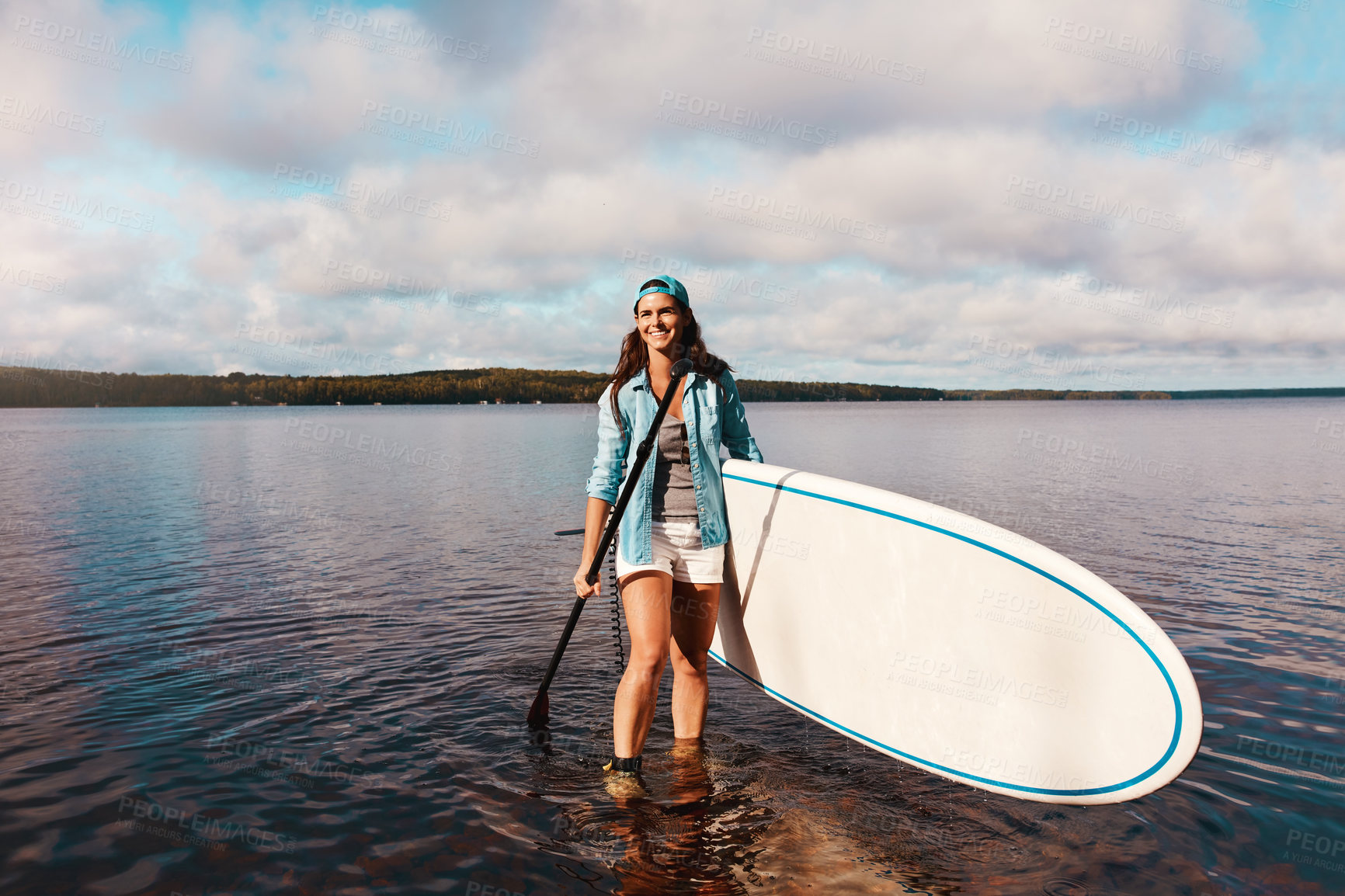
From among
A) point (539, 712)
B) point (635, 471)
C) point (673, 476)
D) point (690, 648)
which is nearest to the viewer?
point (635, 471)

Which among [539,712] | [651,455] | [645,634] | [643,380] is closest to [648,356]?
[643,380]

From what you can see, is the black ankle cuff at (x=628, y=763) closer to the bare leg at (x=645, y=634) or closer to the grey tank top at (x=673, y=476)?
the bare leg at (x=645, y=634)

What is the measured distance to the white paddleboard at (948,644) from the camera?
3166 millimetres

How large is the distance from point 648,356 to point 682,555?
99 cm

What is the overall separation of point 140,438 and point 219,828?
48.7 metres

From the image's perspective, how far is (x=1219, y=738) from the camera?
481 centimetres

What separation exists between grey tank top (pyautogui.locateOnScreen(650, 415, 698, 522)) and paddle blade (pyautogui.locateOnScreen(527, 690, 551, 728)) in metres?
1.85

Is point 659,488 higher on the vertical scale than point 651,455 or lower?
lower

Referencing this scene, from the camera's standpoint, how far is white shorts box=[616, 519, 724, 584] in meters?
3.71

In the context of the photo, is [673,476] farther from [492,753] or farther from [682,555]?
[492,753]

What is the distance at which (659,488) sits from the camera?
12.3 feet

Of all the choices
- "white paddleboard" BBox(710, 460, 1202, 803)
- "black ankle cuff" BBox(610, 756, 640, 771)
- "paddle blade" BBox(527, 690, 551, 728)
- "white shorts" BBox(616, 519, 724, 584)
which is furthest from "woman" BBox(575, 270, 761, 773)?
"paddle blade" BBox(527, 690, 551, 728)

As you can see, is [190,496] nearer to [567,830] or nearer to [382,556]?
[382,556]

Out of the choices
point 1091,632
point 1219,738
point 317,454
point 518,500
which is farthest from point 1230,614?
point 317,454
